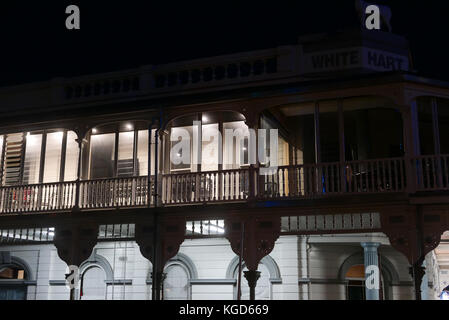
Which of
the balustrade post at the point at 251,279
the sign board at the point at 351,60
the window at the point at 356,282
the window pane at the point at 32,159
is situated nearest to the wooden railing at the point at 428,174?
the window at the point at 356,282

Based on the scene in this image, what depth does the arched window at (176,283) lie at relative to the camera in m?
18.9

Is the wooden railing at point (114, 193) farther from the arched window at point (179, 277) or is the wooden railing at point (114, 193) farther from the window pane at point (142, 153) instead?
the arched window at point (179, 277)

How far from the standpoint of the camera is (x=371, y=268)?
56.1ft

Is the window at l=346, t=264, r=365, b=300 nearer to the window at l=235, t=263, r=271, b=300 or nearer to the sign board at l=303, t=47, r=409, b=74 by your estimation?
the window at l=235, t=263, r=271, b=300

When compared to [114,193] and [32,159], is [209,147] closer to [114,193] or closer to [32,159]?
[114,193]

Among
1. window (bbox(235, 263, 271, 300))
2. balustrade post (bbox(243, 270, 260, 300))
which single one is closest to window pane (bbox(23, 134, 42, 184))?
window (bbox(235, 263, 271, 300))

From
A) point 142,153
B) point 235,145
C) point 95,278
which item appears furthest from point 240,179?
point 95,278

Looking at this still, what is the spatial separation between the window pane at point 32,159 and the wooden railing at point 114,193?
316cm

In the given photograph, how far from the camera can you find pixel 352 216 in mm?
14992

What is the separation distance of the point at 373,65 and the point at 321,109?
8.51ft

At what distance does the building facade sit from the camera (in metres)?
14.9
